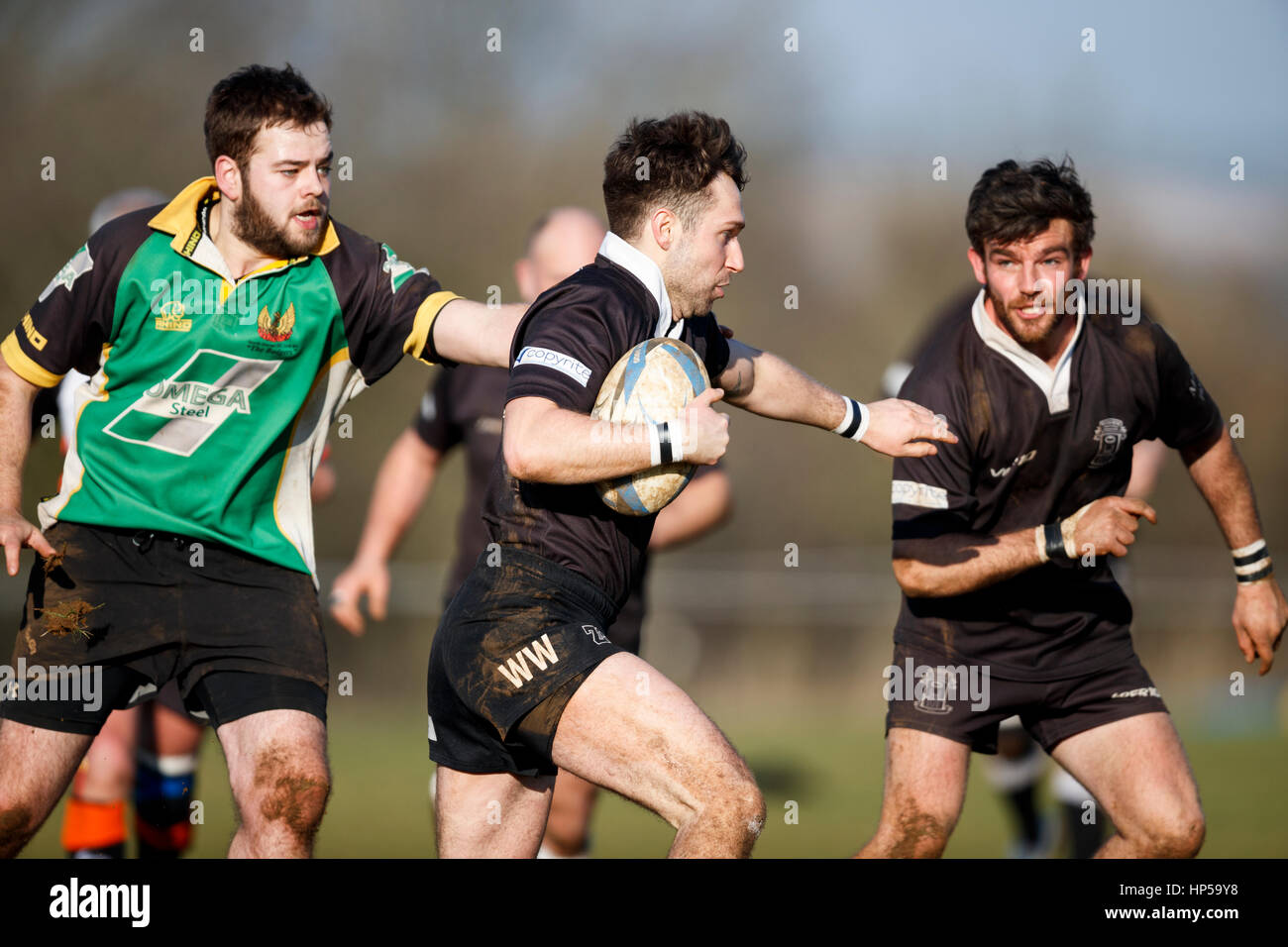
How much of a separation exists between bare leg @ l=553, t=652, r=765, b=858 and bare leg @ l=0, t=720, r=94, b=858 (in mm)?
1520

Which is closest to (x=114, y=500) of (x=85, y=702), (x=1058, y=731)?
(x=85, y=702)

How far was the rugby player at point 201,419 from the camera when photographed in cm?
404

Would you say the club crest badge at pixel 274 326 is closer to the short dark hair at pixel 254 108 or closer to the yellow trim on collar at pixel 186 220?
the yellow trim on collar at pixel 186 220

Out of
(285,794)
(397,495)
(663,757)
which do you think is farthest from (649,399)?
(397,495)

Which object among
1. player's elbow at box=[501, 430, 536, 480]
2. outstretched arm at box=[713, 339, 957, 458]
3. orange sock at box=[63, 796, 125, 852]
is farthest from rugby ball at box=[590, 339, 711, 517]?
orange sock at box=[63, 796, 125, 852]

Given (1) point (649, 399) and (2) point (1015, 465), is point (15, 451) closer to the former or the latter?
(1) point (649, 399)

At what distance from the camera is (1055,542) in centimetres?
437

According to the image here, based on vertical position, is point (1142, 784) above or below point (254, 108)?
below

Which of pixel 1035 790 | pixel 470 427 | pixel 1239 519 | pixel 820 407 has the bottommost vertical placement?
pixel 1035 790

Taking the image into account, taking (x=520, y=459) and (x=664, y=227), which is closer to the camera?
(x=520, y=459)

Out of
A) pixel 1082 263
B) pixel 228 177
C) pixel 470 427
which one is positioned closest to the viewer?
pixel 228 177

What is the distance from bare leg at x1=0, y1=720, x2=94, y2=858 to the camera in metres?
3.86

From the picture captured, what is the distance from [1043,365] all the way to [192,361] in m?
2.75
